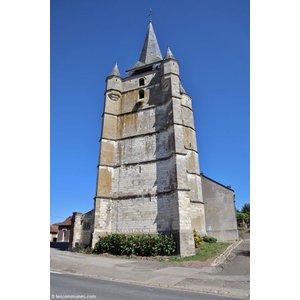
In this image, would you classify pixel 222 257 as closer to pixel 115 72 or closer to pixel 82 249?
pixel 82 249

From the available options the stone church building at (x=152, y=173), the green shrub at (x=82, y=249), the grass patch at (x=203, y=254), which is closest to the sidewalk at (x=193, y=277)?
the grass patch at (x=203, y=254)

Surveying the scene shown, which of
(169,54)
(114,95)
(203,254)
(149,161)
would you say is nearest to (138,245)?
(203,254)

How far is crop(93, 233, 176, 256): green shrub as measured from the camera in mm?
16250

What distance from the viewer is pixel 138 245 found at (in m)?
17.0

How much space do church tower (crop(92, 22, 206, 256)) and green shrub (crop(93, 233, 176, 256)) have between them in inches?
28.3

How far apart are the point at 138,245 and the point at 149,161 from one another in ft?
20.8

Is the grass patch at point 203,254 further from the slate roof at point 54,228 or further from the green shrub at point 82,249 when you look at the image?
the slate roof at point 54,228

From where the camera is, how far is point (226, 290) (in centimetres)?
720

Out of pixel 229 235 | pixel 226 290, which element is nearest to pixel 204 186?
pixel 229 235

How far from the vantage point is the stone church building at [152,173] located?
60.5ft

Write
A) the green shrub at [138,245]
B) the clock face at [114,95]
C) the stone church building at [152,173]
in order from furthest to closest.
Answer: the clock face at [114,95] → the stone church building at [152,173] → the green shrub at [138,245]

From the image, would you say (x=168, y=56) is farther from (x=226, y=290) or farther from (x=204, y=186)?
(x=226, y=290)

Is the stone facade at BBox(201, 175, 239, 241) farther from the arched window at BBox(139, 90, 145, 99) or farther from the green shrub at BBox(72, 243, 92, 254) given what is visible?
the green shrub at BBox(72, 243, 92, 254)

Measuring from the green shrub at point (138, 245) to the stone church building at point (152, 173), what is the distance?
0.70 meters
